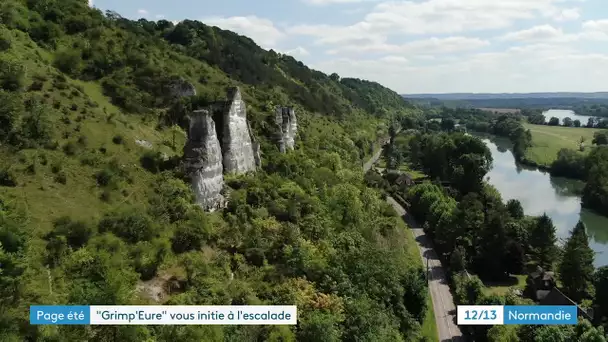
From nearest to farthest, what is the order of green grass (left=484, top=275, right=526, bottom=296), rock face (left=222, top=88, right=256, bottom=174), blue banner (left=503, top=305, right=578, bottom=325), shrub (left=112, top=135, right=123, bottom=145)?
blue banner (left=503, top=305, right=578, bottom=325) → shrub (left=112, top=135, right=123, bottom=145) → rock face (left=222, top=88, right=256, bottom=174) → green grass (left=484, top=275, right=526, bottom=296)

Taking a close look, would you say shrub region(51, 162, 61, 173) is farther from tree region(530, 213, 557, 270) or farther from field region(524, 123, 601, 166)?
field region(524, 123, 601, 166)

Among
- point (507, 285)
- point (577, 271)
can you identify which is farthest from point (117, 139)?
point (577, 271)

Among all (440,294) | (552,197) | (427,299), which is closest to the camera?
(427,299)

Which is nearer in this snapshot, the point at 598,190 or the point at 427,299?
the point at 427,299

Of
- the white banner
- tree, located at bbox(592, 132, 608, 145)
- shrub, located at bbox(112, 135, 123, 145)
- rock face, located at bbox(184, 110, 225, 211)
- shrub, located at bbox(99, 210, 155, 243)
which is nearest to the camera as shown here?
the white banner

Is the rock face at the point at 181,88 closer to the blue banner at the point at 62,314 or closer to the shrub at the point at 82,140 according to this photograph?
the shrub at the point at 82,140

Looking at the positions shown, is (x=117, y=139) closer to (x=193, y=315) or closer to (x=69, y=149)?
(x=69, y=149)

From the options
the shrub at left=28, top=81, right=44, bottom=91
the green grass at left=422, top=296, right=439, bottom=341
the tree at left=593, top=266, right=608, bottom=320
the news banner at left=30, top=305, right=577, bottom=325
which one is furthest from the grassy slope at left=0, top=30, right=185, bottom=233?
the tree at left=593, top=266, right=608, bottom=320

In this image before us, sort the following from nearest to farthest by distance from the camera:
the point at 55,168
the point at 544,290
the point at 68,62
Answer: the point at 55,168, the point at 544,290, the point at 68,62
